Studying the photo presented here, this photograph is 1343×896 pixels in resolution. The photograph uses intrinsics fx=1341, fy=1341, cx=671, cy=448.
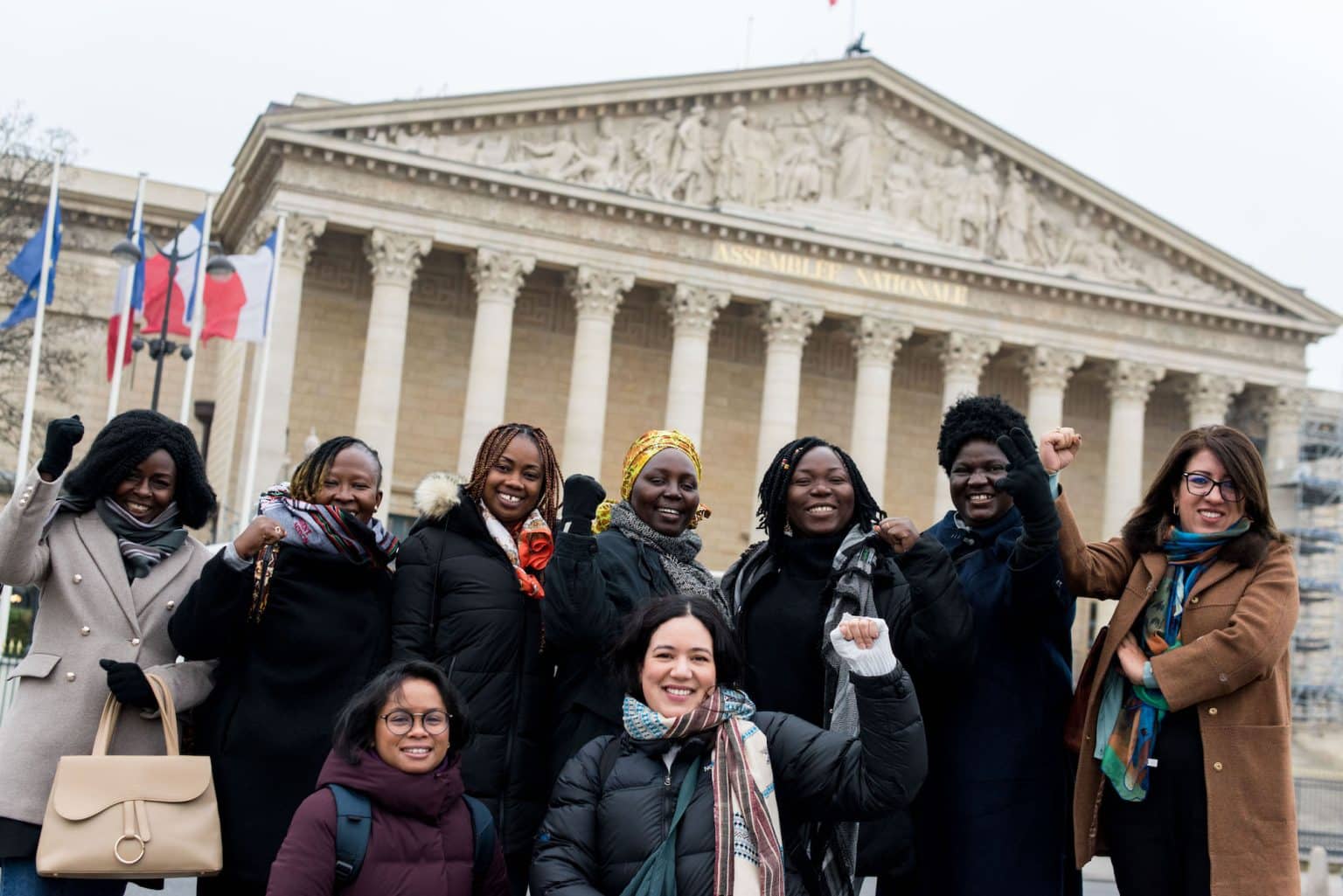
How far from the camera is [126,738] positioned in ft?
16.0

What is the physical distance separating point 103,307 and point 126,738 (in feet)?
95.2

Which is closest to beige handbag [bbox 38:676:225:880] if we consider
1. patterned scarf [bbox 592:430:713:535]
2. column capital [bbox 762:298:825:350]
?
patterned scarf [bbox 592:430:713:535]

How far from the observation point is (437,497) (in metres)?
5.31

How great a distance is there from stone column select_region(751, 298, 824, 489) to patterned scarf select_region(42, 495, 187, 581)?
24154mm

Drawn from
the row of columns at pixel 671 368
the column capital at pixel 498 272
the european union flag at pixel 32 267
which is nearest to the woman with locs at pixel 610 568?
the european union flag at pixel 32 267

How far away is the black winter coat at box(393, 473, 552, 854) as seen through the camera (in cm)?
507

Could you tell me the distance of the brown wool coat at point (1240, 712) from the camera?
15.1ft

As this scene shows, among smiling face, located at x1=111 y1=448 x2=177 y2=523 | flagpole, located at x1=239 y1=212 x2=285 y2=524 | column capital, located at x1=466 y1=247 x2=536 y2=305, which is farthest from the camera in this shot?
column capital, located at x1=466 y1=247 x2=536 y2=305

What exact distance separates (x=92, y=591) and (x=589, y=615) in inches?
74.2

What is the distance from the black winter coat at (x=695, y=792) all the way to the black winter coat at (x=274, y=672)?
52.4 inches

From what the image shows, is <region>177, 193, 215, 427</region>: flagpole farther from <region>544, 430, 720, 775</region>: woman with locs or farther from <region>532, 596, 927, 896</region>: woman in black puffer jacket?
<region>532, 596, 927, 896</region>: woman in black puffer jacket

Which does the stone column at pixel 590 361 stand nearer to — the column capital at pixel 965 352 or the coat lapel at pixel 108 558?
the column capital at pixel 965 352

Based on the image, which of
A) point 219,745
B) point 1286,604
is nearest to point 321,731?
point 219,745

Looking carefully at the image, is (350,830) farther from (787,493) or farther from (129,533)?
(787,493)
